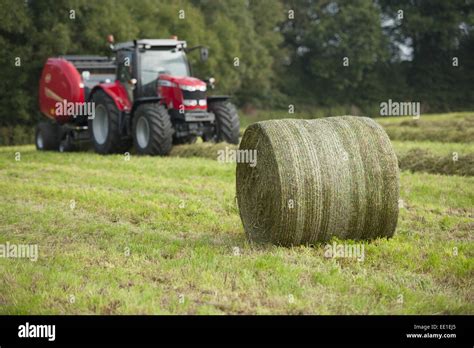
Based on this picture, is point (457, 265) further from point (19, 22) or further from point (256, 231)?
point (19, 22)

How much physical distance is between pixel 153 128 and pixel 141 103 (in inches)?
39.9

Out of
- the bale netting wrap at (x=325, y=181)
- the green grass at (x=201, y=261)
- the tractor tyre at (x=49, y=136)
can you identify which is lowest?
the tractor tyre at (x=49, y=136)

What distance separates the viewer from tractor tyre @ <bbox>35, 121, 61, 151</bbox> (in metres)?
19.6

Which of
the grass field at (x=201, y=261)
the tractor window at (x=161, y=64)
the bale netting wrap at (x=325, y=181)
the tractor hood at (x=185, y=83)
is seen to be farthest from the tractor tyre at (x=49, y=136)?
the bale netting wrap at (x=325, y=181)

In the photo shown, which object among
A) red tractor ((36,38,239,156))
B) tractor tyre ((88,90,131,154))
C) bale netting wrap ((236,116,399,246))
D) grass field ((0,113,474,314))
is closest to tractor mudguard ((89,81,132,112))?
red tractor ((36,38,239,156))

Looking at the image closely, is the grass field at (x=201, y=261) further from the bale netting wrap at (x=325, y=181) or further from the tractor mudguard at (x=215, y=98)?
the tractor mudguard at (x=215, y=98)

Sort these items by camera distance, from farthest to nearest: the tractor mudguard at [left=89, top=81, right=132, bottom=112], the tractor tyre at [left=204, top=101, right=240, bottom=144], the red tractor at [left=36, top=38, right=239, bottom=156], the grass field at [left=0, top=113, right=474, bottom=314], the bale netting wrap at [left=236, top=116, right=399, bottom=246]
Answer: the tractor tyre at [left=204, top=101, right=240, bottom=144]
the tractor mudguard at [left=89, top=81, right=132, bottom=112]
the red tractor at [left=36, top=38, right=239, bottom=156]
the bale netting wrap at [left=236, top=116, right=399, bottom=246]
the grass field at [left=0, top=113, right=474, bottom=314]

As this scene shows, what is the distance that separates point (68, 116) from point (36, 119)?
12433mm

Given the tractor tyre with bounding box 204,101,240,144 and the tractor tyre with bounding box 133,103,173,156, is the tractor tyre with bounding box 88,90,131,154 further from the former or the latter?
the tractor tyre with bounding box 204,101,240,144

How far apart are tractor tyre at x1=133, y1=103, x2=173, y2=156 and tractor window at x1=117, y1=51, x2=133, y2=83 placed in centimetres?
109

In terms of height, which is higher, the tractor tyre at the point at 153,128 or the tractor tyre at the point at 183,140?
the tractor tyre at the point at 153,128

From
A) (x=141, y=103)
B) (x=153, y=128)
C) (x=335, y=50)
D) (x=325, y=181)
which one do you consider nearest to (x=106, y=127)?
(x=141, y=103)

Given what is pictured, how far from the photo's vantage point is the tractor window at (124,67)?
16.8 meters

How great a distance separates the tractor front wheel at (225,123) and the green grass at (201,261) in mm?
6296
